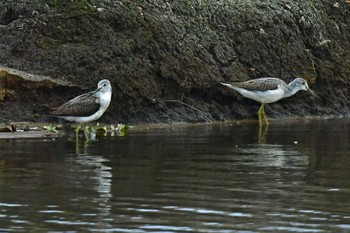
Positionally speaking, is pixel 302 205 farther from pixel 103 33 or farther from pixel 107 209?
pixel 103 33

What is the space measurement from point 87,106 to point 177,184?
662cm

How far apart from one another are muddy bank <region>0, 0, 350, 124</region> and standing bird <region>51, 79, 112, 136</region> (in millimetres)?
1270

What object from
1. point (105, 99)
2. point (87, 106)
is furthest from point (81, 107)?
point (105, 99)

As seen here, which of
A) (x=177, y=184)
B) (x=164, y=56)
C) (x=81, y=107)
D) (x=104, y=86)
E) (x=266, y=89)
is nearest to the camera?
(x=177, y=184)

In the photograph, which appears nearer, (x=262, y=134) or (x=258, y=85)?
(x=262, y=134)

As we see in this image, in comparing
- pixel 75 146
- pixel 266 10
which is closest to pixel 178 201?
pixel 75 146

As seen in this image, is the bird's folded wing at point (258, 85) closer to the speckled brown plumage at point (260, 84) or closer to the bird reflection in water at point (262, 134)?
the speckled brown plumage at point (260, 84)

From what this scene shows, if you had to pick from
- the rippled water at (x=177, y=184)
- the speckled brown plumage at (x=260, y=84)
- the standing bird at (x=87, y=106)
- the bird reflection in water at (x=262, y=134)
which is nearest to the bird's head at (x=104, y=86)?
the standing bird at (x=87, y=106)

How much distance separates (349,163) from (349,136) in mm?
4362

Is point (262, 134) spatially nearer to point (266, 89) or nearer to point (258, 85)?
point (258, 85)

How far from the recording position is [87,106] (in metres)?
19.1

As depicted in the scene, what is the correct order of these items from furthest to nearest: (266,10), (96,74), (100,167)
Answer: (266,10)
(96,74)
(100,167)

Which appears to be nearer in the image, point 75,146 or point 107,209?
point 107,209

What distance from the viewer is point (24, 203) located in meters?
11.3
